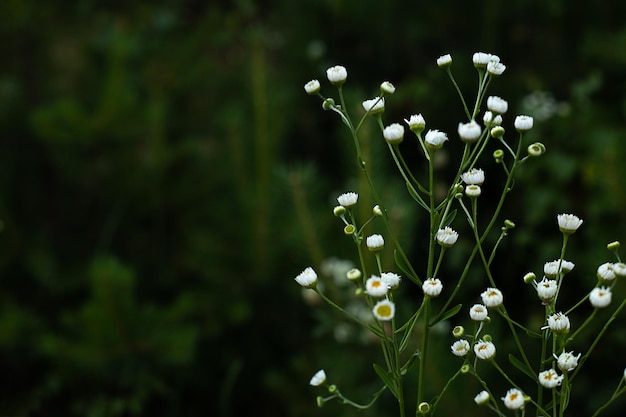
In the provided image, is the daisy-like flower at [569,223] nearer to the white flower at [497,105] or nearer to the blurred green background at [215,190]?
the white flower at [497,105]

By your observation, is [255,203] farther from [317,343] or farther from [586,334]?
[586,334]

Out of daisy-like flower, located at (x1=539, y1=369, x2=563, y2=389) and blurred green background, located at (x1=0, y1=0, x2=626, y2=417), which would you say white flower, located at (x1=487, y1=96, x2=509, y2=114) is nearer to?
daisy-like flower, located at (x1=539, y1=369, x2=563, y2=389)

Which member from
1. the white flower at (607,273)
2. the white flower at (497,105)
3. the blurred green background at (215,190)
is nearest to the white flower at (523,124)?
the white flower at (497,105)

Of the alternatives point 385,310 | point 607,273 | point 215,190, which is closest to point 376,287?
point 385,310

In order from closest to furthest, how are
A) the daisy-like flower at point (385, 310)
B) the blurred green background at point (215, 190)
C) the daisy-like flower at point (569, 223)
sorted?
the daisy-like flower at point (385, 310), the daisy-like flower at point (569, 223), the blurred green background at point (215, 190)

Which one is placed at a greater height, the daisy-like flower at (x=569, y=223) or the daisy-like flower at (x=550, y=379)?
the daisy-like flower at (x=569, y=223)

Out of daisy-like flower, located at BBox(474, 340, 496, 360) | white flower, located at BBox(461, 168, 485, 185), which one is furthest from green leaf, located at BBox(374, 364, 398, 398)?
white flower, located at BBox(461, 168, 485, 185)
